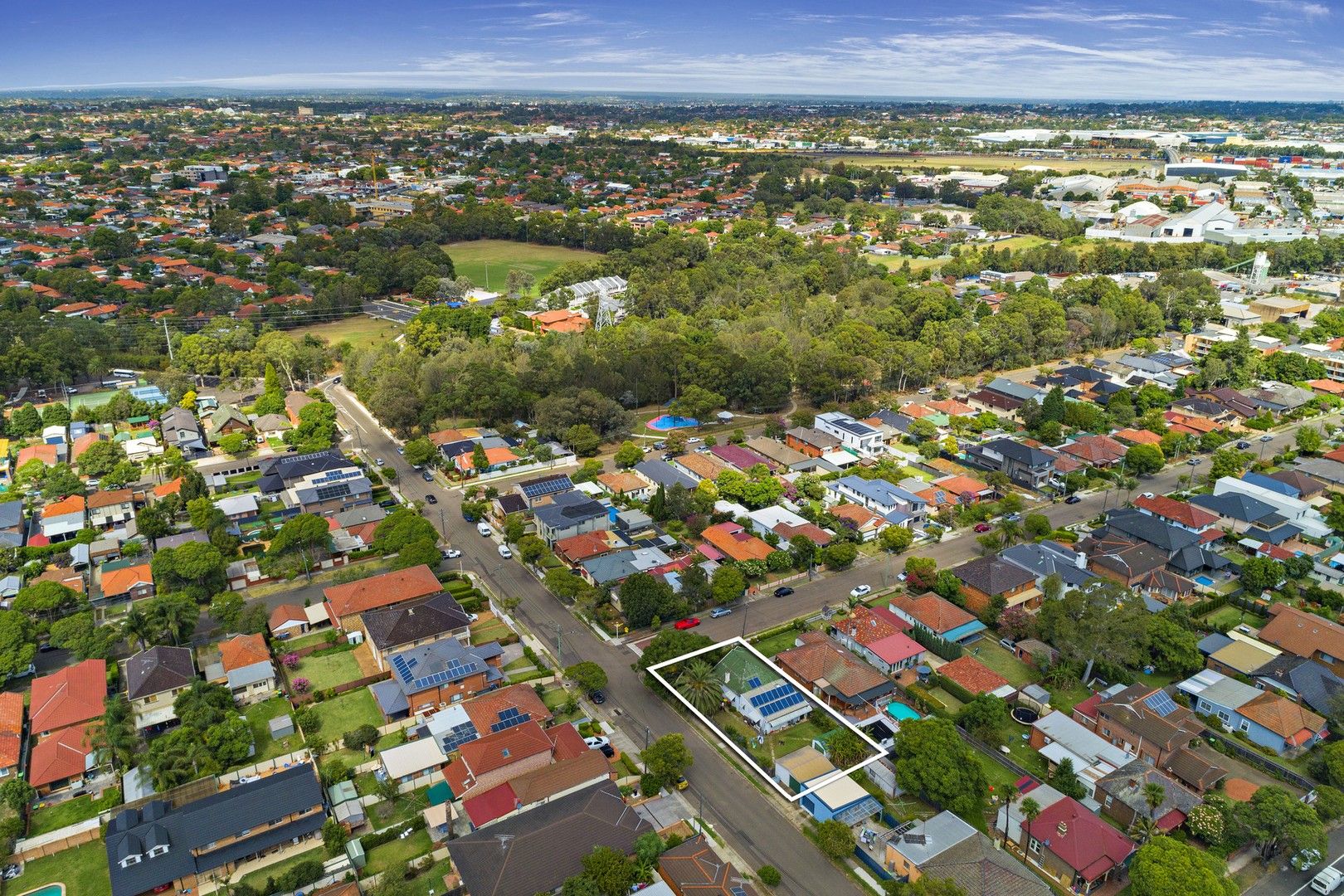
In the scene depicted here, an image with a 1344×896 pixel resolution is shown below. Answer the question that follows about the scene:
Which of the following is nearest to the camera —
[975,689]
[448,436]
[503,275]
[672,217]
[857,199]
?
[975,689]

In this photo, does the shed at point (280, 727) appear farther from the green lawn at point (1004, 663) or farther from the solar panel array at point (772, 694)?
the green lawn at point (1004, 663)

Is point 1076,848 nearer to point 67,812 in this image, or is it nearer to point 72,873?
point 72,873

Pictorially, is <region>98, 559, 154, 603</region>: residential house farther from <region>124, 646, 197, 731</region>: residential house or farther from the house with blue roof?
the house with blue roof

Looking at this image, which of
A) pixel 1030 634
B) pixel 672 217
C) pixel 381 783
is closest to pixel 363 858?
pixel 381 783

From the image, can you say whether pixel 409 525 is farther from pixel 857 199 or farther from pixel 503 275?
pixel 857 199

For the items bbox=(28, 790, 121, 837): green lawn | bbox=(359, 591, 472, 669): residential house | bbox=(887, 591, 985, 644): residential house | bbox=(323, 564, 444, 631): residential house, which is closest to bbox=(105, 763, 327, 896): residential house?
bbox=(28, 790, 121, 837): green lawn
